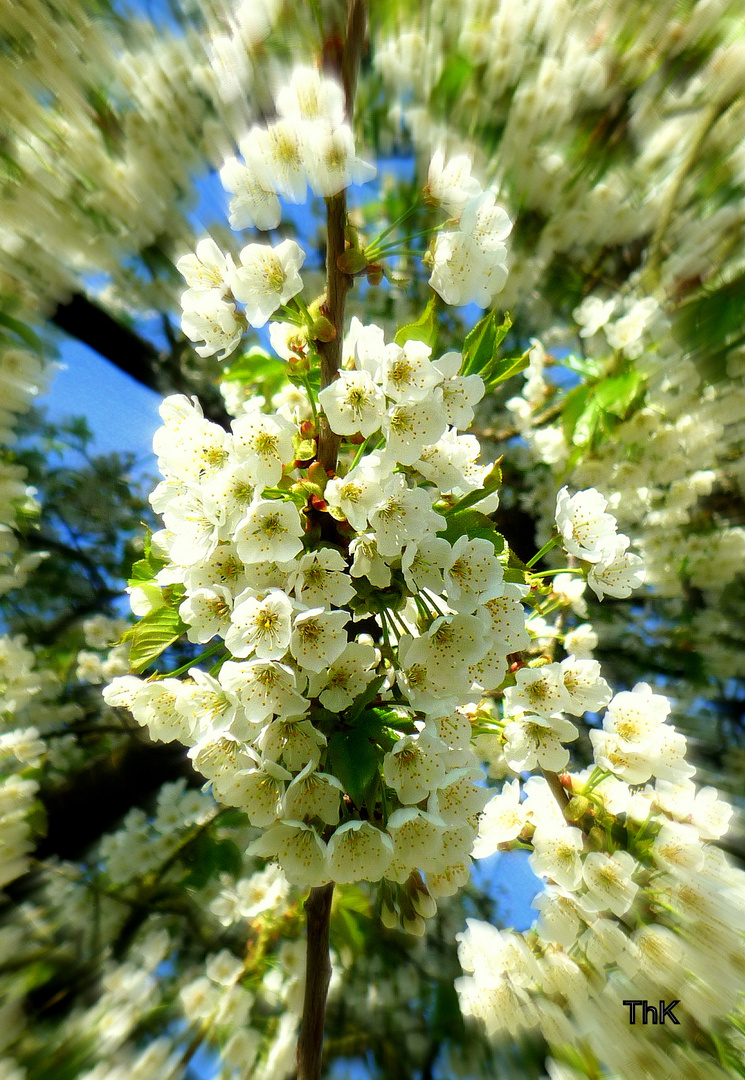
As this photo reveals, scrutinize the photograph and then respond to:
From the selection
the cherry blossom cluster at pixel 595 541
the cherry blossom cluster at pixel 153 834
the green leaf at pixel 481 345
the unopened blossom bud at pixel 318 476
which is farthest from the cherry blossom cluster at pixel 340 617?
the cherry blossom cluster at pixel 153 834

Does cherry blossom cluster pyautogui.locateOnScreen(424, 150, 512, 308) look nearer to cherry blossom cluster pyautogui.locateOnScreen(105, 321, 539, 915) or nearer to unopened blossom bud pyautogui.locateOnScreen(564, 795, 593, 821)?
cherry blossom cluster pyautogui.locateOnScreen(105, 321, 539, 915)

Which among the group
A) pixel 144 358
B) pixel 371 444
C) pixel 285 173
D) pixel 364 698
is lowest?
pixel 364 698

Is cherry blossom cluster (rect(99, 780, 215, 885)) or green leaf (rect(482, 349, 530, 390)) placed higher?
green leaf (rect(482, 349, 530, 390))

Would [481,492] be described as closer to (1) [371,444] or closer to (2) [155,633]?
(1) [371,444]

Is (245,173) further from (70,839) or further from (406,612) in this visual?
(70,839)

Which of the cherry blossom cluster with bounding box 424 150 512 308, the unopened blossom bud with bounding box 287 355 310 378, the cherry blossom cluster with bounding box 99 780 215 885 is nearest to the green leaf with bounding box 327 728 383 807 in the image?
the unopened blossom bud with bounding box 287 355 310 378

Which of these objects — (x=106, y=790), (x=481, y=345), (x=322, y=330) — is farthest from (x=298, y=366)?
(x=106, y=790)
